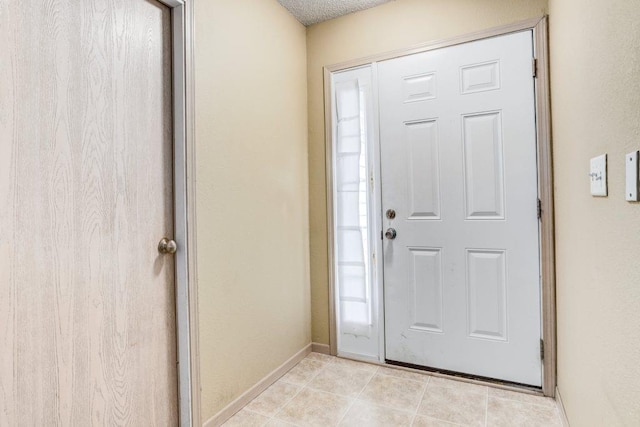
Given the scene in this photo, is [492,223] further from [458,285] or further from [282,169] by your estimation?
[282,169]

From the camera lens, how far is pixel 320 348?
2.54m

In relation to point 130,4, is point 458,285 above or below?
below

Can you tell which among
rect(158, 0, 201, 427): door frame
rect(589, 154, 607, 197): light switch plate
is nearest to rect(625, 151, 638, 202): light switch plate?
rect(589, 154, 607, 197): light switch plate

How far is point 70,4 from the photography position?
1231 mm

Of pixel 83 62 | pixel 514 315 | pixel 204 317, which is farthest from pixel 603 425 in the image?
pixel 83 62

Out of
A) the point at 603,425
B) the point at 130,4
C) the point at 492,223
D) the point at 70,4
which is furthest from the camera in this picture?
the point at 492,223

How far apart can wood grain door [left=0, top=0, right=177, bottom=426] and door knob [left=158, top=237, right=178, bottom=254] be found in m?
0.03

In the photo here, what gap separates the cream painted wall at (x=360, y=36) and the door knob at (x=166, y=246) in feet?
3.83

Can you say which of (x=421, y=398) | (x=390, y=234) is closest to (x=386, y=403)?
(x=421, y=398)

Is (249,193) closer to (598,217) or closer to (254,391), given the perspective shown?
(254,391)

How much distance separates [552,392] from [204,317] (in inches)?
72.8

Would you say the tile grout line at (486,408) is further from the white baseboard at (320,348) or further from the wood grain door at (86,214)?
the wood grain door at (86,214)

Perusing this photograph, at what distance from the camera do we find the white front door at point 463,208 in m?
1.98

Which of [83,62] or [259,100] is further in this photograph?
[259,100]
